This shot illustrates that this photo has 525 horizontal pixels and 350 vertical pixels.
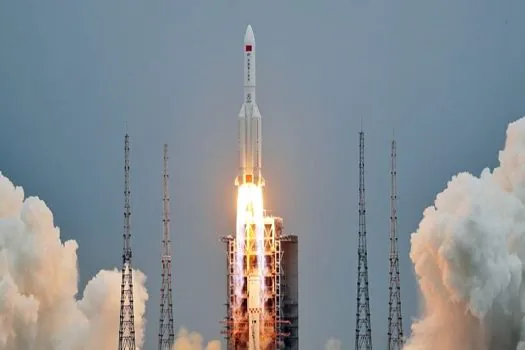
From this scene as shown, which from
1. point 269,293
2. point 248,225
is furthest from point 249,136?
point 269,293

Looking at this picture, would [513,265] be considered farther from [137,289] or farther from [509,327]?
[137,289]

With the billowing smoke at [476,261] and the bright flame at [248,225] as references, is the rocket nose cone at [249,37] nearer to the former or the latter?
the bright flame at [248,225]

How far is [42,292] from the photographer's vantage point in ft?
298

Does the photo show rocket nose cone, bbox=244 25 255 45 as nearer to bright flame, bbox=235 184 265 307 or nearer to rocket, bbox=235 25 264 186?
rocket, bbox=235 25 264 186

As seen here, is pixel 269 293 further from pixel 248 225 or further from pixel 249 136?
pixel 249 136

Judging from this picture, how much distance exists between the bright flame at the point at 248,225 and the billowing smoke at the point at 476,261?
4513 mm

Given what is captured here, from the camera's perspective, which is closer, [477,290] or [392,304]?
[477,290]

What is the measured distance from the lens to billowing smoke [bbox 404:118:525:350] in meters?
85.9

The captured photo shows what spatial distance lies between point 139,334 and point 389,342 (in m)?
7.40

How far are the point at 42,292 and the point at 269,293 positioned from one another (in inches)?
269

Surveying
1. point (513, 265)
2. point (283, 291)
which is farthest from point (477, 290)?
point (283, 291)

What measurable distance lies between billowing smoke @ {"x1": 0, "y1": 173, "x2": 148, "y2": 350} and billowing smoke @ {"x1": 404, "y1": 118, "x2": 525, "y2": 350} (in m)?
9.40

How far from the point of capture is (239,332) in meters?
88.9

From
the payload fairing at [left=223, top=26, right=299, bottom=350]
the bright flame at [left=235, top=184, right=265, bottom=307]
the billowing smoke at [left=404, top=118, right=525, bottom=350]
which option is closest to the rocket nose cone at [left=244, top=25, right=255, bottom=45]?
the payload fairing at [left=223, top=26, right=299, bottom=350]
